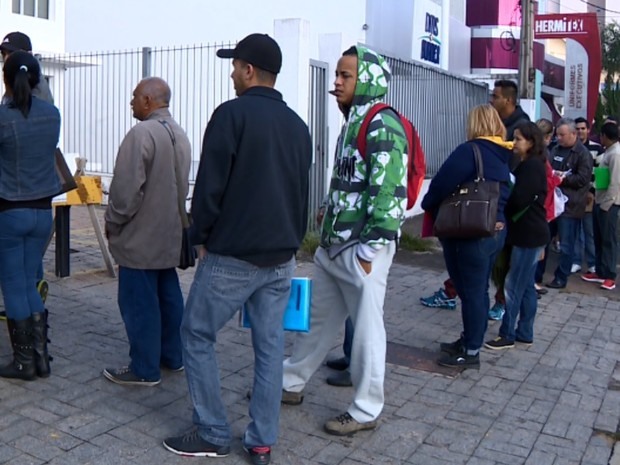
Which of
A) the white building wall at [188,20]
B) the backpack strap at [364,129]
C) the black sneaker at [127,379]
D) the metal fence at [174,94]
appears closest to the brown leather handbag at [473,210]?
the backpack strap at [364,129]

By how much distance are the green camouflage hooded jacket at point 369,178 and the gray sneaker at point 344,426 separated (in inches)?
35.7

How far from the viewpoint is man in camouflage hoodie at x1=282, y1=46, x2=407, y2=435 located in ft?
13.6

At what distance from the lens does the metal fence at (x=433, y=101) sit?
1262cm

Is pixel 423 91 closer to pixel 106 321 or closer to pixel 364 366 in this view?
pixel 106 321

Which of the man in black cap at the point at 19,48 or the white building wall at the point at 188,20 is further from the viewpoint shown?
the white building wall at the point at 188,20

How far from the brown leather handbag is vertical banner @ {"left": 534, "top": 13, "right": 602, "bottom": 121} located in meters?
11.5

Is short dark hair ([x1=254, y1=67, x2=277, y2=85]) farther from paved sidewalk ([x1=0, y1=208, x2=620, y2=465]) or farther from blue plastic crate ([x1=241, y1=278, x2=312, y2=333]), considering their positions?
paved sidewalk ([x1=0, y1=208, x2=620, y2=465])

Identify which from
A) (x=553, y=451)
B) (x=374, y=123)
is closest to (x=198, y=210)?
(x=374, y=123)

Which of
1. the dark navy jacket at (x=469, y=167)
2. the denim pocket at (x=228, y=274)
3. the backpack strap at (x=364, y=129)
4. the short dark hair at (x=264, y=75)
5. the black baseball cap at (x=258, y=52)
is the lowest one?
the denim pocket at (x=228, y=274)

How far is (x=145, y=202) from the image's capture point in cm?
476

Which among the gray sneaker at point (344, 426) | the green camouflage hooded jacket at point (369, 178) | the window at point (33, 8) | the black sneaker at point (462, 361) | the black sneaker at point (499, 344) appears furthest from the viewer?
the window at point (33, 8)

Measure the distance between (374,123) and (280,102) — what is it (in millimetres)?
588

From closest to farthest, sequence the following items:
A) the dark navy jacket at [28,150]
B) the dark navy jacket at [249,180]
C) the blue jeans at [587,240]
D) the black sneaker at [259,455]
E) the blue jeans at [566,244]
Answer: the dark navy jacket at [249,180], the black sneaker at [259,455], the dark navy jacket at [28,150], the blue jeans at [566,244], the blue jeans at [587,240]

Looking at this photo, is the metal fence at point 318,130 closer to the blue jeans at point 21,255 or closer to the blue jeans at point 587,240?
the blue jeans at point 587,240
